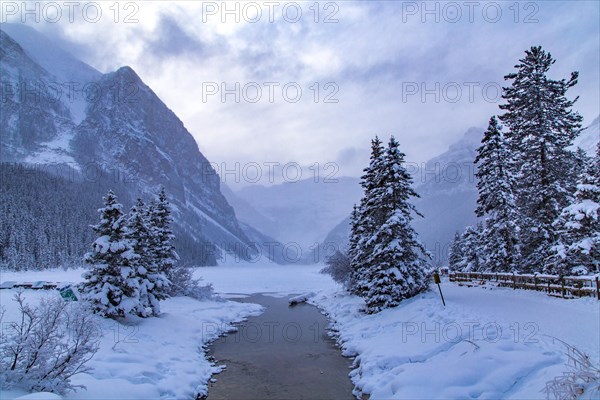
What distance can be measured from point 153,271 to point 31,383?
62.4 ft

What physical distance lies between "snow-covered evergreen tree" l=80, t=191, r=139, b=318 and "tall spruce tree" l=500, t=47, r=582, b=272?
1015 inches

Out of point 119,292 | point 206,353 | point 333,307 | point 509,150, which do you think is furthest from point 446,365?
point 333,307

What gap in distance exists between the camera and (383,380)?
14430 millimetres

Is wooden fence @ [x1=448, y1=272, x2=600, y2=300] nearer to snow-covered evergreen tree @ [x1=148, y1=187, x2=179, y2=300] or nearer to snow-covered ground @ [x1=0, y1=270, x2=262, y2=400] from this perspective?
snow-covered ground @ [x1=0, y1=270, x2=262, y2=400]

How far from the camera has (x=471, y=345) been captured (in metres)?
14.0

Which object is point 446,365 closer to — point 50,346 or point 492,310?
point 492,310

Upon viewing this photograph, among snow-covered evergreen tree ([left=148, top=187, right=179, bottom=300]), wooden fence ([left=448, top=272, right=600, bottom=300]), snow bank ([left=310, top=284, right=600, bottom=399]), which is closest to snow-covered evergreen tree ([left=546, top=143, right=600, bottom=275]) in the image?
wooden fence ([left=448, top=272, right=600, bottom=300])

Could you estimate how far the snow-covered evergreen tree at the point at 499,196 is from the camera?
27.7 metres

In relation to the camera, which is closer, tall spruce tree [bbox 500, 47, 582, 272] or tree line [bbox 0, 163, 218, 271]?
tall spruce tree [bbox 500, 47, 582, 272]

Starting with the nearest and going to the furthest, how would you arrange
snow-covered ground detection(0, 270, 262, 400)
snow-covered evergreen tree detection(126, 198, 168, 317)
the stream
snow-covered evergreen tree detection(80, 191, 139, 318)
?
snow-covered ground detection(0, 270, 262, 400)
the stream
snow-covered evergreen tree detection(80, 191, 139, 318)
snow-covered evergreen tree detection(126, 198, 168, 317)

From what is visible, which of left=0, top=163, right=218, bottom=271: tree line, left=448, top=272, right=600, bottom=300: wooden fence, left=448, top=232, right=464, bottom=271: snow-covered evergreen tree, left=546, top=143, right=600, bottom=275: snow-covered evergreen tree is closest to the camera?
left=448, top=272, right=600, bottom=300: wooden fence

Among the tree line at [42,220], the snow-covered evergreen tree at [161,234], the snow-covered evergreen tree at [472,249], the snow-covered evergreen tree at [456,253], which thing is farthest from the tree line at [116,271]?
the snow-covered evergreen tree at [456,253]

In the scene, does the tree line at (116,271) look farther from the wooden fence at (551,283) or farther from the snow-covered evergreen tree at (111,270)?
the wooden fence at (551,283)

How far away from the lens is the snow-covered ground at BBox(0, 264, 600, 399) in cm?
1165
